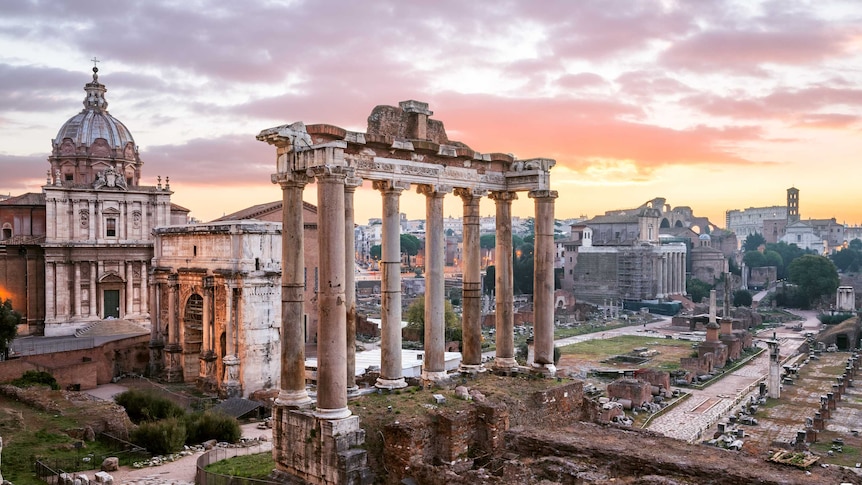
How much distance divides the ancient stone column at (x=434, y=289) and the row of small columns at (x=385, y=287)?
23mm

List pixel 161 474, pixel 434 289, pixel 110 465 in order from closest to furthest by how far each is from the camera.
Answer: pixel 434 289 < pixel 161 474 < pixel 110 465

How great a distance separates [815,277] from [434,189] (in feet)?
247

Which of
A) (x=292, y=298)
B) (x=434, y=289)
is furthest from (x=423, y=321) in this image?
(x=292, y=298)

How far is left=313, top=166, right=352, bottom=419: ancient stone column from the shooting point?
39.1 ft

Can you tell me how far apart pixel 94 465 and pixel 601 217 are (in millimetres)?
93837

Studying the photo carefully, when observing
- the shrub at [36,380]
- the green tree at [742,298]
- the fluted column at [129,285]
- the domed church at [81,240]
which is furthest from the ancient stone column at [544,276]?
the green tree at [742,298]

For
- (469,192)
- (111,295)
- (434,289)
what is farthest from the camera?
(111,295)

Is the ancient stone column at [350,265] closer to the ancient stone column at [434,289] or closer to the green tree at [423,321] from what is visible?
the ancient stone column at [434,289]

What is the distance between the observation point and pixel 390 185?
14328 millimetres

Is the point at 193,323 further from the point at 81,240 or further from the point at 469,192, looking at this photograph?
the point at 469,192

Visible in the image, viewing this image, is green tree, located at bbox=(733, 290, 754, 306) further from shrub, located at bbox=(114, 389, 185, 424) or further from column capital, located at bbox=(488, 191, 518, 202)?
shrub, located at bbox=(114, 389, 185, 424)

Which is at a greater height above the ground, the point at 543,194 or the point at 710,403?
the point at 543,194

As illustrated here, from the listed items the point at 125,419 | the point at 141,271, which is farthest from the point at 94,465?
the point at 141,271

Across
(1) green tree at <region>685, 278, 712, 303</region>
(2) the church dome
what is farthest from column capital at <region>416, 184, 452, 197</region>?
(1) green tree at <region>685, 278, 712, 303</region>
